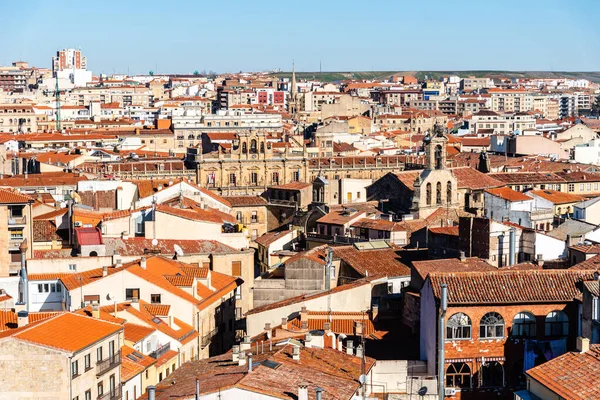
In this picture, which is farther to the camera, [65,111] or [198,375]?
[65,111]

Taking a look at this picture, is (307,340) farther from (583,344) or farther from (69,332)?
(583,344)

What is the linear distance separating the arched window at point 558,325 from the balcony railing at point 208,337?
1233 centimetres

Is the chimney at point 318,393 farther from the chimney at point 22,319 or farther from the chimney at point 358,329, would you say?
the chimney at point 358,329

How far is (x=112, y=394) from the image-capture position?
29422 millimetres

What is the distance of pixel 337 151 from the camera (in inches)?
4070

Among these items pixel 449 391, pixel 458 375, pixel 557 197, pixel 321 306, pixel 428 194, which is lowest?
pixel 449 391

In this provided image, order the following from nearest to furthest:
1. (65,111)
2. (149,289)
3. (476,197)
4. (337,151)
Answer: (149,289), (476,197), (337,151), (65,111)

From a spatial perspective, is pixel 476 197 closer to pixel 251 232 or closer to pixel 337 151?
pixel 251 232

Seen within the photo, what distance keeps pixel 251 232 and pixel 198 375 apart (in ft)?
133

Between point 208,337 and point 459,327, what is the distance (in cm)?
1184

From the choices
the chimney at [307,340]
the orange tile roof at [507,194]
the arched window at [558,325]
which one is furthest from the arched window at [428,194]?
the arched window at [558,325]

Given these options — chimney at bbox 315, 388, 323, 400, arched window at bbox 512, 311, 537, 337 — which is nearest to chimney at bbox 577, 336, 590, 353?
arched window at bbox 512, 311, 537, 337

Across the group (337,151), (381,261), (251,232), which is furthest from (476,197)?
(337,151)

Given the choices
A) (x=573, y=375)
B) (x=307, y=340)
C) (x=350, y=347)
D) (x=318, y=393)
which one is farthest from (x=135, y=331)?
(x=573, y=375)
